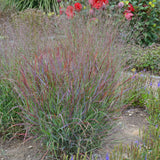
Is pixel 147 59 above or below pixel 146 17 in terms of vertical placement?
below

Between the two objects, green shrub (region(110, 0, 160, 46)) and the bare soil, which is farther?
green shrub (region(110, 0, 160, 46))

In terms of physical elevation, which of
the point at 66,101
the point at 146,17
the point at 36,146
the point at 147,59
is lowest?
the point at 147,59

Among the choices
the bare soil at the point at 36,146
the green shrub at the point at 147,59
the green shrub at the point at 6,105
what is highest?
the green shrub at the point at 6,105

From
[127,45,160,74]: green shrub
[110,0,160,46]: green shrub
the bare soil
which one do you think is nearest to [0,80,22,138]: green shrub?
the bare soil

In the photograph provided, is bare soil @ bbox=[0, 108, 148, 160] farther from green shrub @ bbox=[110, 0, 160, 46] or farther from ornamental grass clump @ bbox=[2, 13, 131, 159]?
green shrub @ bbox=[110, 0, 160, 46]

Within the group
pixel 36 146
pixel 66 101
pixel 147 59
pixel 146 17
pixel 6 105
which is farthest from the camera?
pixel 146 17

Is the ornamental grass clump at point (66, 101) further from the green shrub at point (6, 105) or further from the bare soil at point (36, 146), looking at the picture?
the green shrub at point (6, 105)

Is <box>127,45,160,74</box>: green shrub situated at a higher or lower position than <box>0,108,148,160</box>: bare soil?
lower

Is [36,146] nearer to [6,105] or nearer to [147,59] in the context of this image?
[6,105]

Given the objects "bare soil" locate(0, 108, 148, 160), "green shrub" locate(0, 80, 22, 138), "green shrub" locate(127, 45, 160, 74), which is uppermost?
"green shrub" locate(0, 80, 22, 138)

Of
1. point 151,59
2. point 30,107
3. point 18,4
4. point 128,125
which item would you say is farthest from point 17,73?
point 18,4

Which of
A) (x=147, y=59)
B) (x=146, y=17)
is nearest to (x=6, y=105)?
(x=147, y=59)

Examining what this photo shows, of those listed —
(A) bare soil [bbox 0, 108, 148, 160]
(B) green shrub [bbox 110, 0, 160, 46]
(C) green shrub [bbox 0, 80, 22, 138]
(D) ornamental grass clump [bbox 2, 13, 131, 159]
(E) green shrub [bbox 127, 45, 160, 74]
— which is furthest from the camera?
(B) green shrub [bbox 110, 0, 160, 46]

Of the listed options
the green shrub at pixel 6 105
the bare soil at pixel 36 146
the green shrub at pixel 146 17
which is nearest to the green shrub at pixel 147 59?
the green shrub at pixel 146 17
